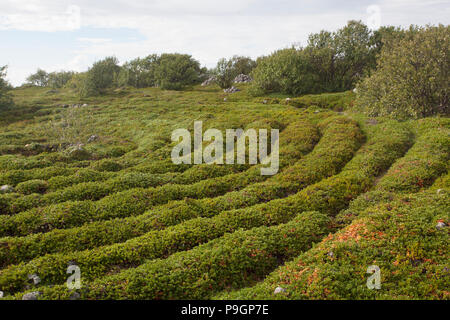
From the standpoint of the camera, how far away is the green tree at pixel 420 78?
1299 inches

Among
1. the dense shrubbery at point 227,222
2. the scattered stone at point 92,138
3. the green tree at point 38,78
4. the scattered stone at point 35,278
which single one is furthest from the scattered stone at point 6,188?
the green tree at point 38,78

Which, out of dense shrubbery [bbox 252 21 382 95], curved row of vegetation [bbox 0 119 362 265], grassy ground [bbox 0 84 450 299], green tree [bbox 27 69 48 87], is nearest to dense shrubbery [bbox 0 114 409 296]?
grassy ground [bbox 0 84 450 299]

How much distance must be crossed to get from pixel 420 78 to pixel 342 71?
1853 inches

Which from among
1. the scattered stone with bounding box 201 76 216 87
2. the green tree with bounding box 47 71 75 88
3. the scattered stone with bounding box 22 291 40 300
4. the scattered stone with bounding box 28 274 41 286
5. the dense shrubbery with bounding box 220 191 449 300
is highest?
the green tree with bounding box 47 71 75 88

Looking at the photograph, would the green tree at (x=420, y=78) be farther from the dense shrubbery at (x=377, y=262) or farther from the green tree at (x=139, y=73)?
the green tree at (x=139, y=73)

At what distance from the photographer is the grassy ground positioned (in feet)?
37.0

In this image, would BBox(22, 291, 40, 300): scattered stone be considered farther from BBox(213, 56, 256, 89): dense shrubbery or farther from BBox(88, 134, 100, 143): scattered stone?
BBox(213, 56, 256, 89): dense shrubbery

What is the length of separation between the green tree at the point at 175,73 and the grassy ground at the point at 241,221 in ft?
223

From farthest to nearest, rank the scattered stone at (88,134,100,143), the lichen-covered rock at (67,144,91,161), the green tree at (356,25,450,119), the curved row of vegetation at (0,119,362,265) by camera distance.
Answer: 1. the scattered stone at (88,134,100,143)
2. the green tree at (356,25,450,119)
3. the lichen-covered rock at (67,144,91,161)
4. the curved row of vegetation at (0,119,362,265)

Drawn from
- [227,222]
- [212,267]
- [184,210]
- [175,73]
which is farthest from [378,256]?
[175,73]

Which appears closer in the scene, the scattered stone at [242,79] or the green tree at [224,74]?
the green tree at [224,74]

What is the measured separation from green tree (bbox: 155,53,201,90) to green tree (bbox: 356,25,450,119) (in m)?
72.2
